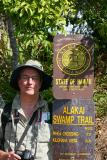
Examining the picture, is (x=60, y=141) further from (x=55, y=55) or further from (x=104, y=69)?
(x=104, y=69)

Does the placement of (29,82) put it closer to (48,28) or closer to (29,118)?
(29,118)

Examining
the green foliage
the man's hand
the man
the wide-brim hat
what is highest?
the green foliage

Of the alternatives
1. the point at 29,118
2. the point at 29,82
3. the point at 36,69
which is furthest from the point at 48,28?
the point at 29,118

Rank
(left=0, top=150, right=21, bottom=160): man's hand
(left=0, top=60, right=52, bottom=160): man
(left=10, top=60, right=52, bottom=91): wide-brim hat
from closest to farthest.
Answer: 1. (left=0, top=150, right=21, bottom=160): man's hand
2. (left=0, top=60, right=52, bottom=160): man
3. (left=10, top=60, right=52, bottom=91): wide-brim hat

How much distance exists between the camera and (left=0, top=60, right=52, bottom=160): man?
14.4ft

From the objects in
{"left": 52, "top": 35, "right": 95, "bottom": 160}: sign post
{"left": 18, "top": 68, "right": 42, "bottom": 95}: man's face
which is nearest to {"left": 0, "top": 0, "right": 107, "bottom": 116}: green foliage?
{"left": 52, "top": 35, "right": 95, "bottom": 160}: sign post

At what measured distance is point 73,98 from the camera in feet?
14.9

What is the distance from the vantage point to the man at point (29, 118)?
172 inches

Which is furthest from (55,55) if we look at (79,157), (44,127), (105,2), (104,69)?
(104,69)

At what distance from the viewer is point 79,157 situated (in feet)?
14.7

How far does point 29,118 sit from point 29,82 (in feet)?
1.12

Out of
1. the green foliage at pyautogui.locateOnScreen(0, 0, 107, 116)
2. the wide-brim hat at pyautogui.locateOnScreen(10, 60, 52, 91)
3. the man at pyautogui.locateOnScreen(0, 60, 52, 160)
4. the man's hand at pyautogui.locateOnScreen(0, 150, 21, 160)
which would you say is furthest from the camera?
the green foliage at pyautogui.locateOnScreen(0, 0, 107, 116)

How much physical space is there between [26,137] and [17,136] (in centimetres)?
8

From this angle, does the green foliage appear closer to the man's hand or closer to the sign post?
the sign post
